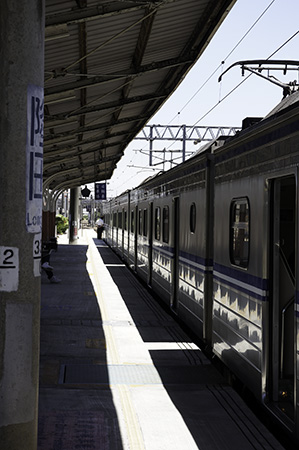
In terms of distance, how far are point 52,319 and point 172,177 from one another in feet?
11.0

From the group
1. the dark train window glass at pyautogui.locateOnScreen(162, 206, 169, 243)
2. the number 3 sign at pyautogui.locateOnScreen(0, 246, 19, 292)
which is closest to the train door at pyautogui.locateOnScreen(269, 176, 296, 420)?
the number 3 sign at pyautogui.locateOnScreen(0, 246, 19, 292)

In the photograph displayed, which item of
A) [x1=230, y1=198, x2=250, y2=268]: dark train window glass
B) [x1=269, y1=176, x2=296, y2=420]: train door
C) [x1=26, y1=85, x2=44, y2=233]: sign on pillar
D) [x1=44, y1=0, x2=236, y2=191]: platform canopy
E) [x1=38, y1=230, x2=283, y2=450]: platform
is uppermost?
[x1=44, y1=0, x2=236, y2=191]: platform canopy

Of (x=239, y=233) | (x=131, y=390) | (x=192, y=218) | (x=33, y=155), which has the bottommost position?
(x=131, y=390)

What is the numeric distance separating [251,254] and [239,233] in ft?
1.91

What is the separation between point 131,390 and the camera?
6.83 meters

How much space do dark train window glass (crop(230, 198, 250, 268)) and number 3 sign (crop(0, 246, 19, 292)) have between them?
109 inches

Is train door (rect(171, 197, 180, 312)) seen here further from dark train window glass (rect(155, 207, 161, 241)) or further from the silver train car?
dark train window glass (rect(155, 207, 161, 241))

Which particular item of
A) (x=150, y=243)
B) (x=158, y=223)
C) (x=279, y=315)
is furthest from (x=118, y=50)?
(x=279, y=315)

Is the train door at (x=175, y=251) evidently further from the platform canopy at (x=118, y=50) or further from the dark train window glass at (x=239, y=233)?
the dark train window glass at (x=239, y=233)

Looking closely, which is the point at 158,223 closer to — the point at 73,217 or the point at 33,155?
the point at 33,155

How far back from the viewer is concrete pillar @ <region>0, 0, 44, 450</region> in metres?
4.23

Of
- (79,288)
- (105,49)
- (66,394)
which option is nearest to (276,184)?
(66,394)

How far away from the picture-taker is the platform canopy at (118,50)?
7.88 meters

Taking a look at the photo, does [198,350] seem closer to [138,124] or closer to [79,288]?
[79,288]
